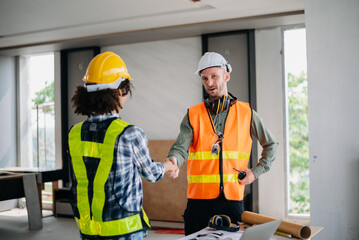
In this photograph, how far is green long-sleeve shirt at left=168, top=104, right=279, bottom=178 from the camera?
2816 mm

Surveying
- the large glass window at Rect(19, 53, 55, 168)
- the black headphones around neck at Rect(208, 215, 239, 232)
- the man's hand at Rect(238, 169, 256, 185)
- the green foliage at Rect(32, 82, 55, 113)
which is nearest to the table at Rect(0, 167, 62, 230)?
the large glass window at Rect(19, 53, 55, 168)

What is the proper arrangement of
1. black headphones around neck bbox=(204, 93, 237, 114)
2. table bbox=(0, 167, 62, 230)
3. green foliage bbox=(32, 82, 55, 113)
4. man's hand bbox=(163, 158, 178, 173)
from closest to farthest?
man's hand bbox=(163, 158, 178, 173) < black headphones around neck bbox=(204, 93, 237, 114) < table bbox=(0, 167, 62, 230) < green foliage bbox=(32, 82, 55, 113)

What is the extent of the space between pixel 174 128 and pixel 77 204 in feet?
15.4

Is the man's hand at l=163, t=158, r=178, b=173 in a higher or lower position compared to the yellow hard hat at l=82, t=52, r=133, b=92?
lower

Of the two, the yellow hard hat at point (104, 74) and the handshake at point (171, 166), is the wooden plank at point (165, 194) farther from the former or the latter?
the yellow hard hat at point (104, 74)

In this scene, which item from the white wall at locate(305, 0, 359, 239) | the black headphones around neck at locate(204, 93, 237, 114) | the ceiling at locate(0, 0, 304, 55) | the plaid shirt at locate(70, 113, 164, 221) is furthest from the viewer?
the ceiling at locate(0, 0, 304, 55)

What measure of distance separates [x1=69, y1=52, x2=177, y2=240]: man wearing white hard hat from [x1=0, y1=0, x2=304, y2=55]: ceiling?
327cm

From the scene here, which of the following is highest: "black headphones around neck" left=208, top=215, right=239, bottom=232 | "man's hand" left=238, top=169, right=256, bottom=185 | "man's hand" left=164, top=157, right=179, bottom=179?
A: "man's hand" left=164, top=157, right=179, bottom=179

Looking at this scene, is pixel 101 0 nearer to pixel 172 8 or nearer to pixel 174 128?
pixel 172 8

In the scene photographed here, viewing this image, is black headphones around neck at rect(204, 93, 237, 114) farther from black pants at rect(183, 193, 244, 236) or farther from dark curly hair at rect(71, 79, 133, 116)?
dark curly hair at rect(71, 79, 133, 116)

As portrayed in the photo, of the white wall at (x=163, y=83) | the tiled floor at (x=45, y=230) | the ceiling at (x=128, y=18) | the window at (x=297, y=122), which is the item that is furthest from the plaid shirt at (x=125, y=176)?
the white wall at (x=163, y=83)

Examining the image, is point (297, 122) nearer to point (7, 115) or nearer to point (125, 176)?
point (125, 176)

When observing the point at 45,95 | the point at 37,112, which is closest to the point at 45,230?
the point at 37,112

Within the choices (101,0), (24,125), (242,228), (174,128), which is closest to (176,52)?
(174,128)
